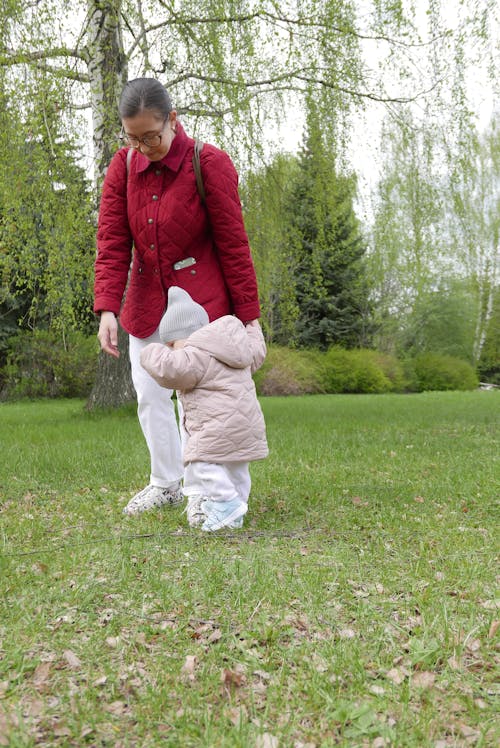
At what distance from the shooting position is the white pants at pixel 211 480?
371cm

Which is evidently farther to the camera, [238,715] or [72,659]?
[72,659]

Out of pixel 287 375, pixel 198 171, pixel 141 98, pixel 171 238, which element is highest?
pixel 141 98

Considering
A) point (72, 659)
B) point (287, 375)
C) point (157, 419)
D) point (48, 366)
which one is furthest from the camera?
point (287, 375)

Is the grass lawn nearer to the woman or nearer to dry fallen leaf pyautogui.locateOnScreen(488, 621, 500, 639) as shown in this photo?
dry fallen leaf pyautogui.locateOnScreen(488, 621, 500, 639)

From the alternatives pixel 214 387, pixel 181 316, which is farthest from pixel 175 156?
pixel 214 387

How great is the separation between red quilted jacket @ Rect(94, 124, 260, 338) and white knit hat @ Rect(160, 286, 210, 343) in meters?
0.06

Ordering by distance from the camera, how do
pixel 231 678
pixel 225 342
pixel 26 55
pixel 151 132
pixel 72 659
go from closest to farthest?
pixel 231 678 → pixel 72 659 → pixel 151 132 → pixel 225 342 → pixel 26 55

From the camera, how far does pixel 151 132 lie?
355cm

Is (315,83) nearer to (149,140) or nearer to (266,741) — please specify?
(149,140)

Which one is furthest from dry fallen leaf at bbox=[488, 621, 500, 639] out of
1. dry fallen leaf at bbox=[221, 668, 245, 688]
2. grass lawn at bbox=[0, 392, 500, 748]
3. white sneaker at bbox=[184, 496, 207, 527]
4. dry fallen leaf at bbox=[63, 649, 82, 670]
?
white sneaker at bbox=[184, 496, 207, 527]

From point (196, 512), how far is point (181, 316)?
1.06 meters

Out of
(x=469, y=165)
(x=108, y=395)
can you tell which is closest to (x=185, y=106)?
(x=469, y=165)

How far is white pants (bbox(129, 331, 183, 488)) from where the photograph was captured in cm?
415

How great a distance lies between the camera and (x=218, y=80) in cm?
847
